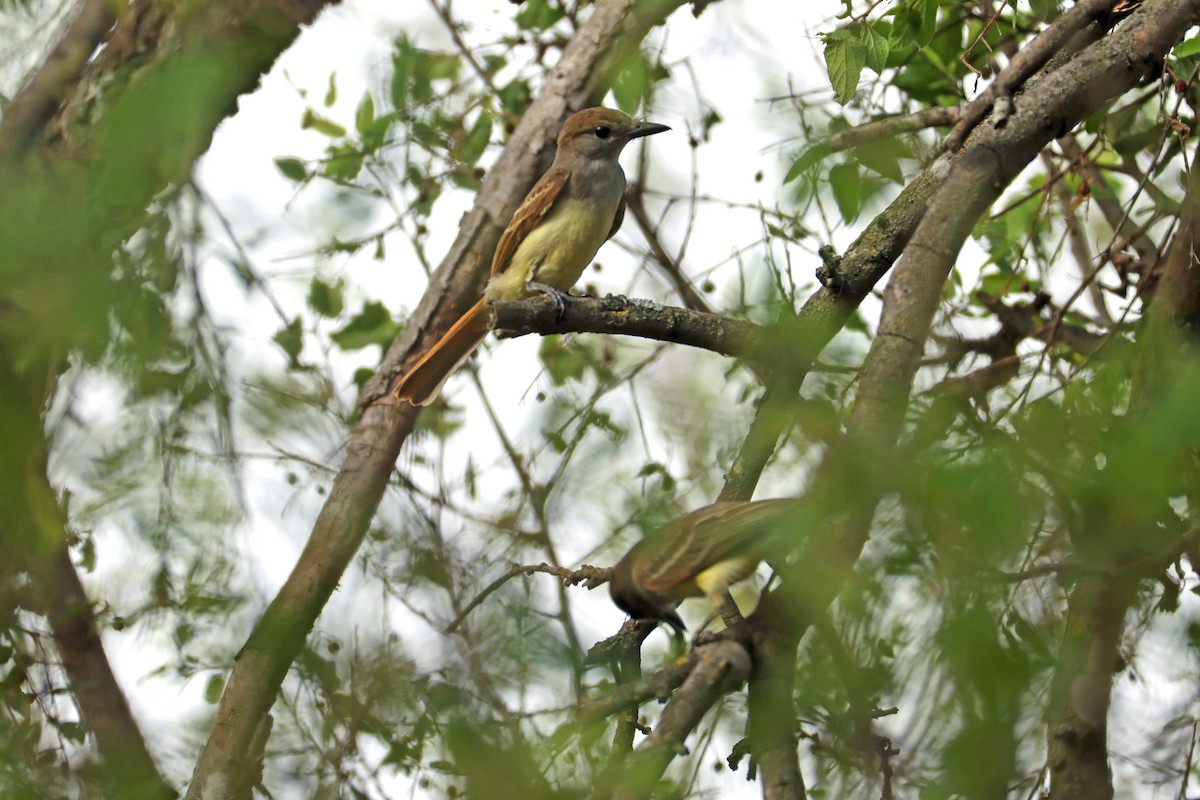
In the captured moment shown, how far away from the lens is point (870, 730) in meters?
1.75

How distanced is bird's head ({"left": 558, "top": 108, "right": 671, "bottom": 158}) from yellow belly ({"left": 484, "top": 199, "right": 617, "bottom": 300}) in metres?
0.31

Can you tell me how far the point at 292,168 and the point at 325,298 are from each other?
2.61ft

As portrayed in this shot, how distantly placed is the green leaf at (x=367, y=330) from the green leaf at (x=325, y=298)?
181mm

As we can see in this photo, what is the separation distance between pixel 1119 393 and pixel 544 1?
12.8 ft

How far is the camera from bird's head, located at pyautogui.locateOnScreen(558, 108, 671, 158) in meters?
5.73

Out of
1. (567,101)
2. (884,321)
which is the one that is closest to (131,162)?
(884,321)

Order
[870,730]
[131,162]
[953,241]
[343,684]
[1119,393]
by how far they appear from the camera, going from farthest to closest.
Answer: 1. [953,241]
2. [1119,393]
3. [343,684]
4. [870,730]
5. [131,162]

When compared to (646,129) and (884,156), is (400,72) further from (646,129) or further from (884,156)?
(646,129)

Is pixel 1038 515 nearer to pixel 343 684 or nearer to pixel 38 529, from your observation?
pixel 343 684

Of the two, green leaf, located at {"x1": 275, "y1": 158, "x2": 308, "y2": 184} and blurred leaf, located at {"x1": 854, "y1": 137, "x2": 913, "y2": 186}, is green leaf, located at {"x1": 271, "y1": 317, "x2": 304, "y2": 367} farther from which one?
blurred leaf, located at {"x1": 854, "y1": 137, "x2": 913, "y2": 186}

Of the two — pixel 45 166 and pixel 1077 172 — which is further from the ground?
pixel 1077 172

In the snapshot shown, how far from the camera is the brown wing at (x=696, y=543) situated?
2.38 m

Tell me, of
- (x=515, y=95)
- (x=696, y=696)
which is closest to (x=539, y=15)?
(x=515, y=95)

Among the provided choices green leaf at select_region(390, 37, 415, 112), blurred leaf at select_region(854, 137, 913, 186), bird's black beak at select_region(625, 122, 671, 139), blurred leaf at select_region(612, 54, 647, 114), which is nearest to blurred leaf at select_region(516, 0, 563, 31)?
bird's black beak at select_region(625, 122, 671, 139)
